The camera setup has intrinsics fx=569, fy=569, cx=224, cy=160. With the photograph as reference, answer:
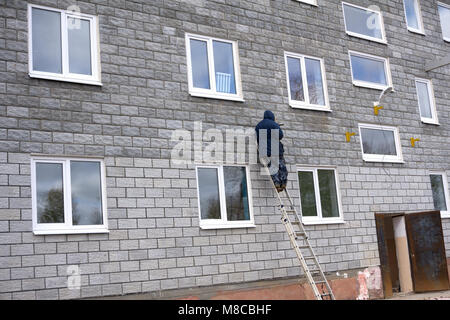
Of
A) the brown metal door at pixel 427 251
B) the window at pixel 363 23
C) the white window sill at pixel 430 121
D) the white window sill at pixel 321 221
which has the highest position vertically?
the window at pixel 363 23

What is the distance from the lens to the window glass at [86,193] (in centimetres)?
1002

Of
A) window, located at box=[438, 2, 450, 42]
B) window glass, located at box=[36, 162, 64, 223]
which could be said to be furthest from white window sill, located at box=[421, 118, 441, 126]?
window glass, located at box=[36, 162, 64, 223]

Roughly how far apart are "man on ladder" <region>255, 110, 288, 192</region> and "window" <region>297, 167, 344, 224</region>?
3.64 ft

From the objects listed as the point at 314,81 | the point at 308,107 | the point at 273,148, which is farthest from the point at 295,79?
the point at 273,148

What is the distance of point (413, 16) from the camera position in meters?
17.5

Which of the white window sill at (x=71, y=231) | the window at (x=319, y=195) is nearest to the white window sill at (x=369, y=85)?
the window at (x=319, y=195)

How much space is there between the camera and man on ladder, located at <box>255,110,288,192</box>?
12203 millimetres

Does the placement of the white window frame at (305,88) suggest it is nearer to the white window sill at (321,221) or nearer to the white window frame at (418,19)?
the white window sill at (321,221)

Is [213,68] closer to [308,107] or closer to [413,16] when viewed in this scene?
[308,107]

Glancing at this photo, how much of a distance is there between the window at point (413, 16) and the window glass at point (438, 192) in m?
4.46

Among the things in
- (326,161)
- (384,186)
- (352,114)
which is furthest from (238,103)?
(384,186)

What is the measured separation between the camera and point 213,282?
11.1 m

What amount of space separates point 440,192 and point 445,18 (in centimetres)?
600

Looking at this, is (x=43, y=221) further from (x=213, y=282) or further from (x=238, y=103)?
(x=238, y=103)
